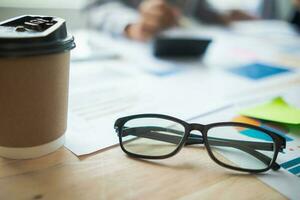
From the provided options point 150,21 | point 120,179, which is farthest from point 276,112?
point 150,21

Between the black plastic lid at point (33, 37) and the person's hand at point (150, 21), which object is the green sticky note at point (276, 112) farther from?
the person's hand at point (150, 21)

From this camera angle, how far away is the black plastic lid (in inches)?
10.6

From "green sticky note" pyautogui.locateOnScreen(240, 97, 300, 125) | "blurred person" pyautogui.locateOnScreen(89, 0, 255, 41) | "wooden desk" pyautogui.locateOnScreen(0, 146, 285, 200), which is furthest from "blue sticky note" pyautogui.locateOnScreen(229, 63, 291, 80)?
"wooden desk" pyautogui.locateOnScreen(0, 146, 285, 200)

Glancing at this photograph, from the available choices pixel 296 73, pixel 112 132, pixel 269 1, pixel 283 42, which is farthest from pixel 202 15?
pixel 112 132

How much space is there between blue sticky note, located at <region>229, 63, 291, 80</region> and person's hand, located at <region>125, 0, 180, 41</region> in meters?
0.30

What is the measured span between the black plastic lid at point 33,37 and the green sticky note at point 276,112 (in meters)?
0.30

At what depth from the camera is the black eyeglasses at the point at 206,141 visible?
1.15ft

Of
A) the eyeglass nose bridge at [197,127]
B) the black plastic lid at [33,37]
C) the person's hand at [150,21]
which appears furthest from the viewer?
the person's hand at [150,21]

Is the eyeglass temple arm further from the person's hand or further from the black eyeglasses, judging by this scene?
the person's hand

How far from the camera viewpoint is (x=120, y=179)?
12.4 inches

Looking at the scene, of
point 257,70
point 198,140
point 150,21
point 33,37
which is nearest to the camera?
point 33,37

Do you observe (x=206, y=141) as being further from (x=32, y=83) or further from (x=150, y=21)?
(x=150, y=21)

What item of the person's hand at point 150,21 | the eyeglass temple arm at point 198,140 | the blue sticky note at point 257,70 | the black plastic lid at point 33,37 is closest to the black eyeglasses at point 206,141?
the eyeglass temple arm at point 198,140

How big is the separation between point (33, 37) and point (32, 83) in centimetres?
4
